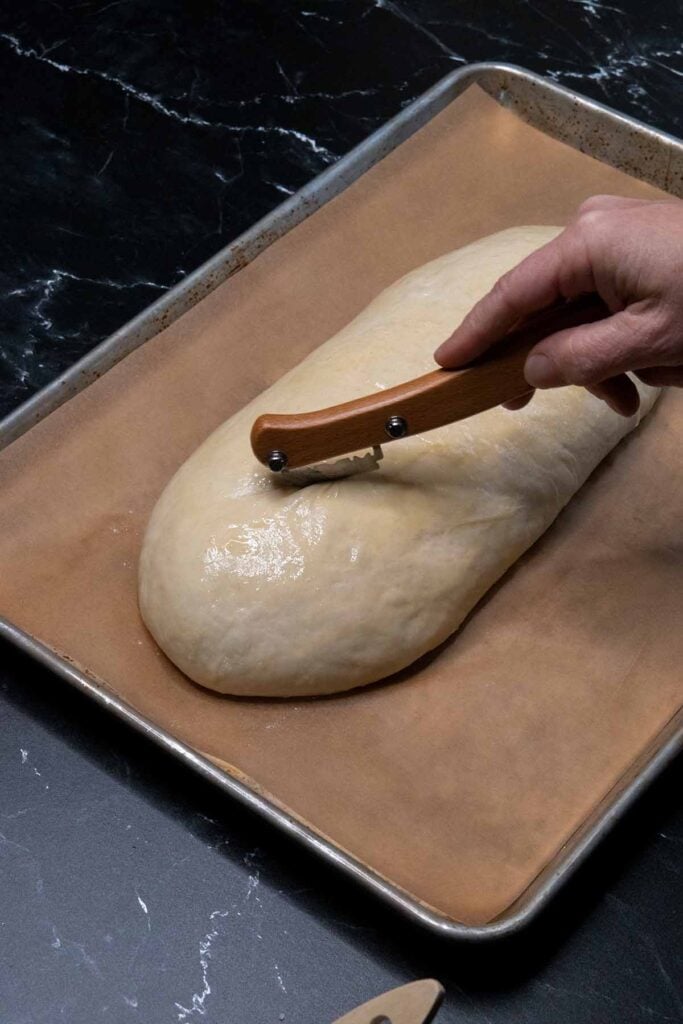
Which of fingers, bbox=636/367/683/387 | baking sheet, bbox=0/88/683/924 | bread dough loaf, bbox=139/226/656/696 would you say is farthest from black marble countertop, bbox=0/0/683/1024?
fingers, bbox=636/367/683/387

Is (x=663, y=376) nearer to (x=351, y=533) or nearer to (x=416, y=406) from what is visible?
(x=416, y=406)

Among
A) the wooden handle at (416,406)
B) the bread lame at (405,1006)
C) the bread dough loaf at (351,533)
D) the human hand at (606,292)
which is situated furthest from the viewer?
the bread dough loaf at (351,533)

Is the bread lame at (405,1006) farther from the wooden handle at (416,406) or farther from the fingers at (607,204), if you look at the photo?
the fingers at (607,204)

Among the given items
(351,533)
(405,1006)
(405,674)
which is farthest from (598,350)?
(405,1006)

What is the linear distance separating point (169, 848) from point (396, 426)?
584mm

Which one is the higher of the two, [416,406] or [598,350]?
[598,350]

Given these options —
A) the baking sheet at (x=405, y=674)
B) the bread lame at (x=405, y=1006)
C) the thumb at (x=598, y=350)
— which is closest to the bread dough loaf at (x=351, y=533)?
the baking sheet at (x=405, y=674)

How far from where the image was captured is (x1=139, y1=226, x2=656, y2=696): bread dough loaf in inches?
69.8

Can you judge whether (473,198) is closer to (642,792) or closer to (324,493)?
(324,493)

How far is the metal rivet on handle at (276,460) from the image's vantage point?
1777 millimetres

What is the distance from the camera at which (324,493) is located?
1.82m

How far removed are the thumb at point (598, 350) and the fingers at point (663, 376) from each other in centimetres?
12

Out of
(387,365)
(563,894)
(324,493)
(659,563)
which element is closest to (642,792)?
(563,894)

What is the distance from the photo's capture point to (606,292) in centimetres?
159
